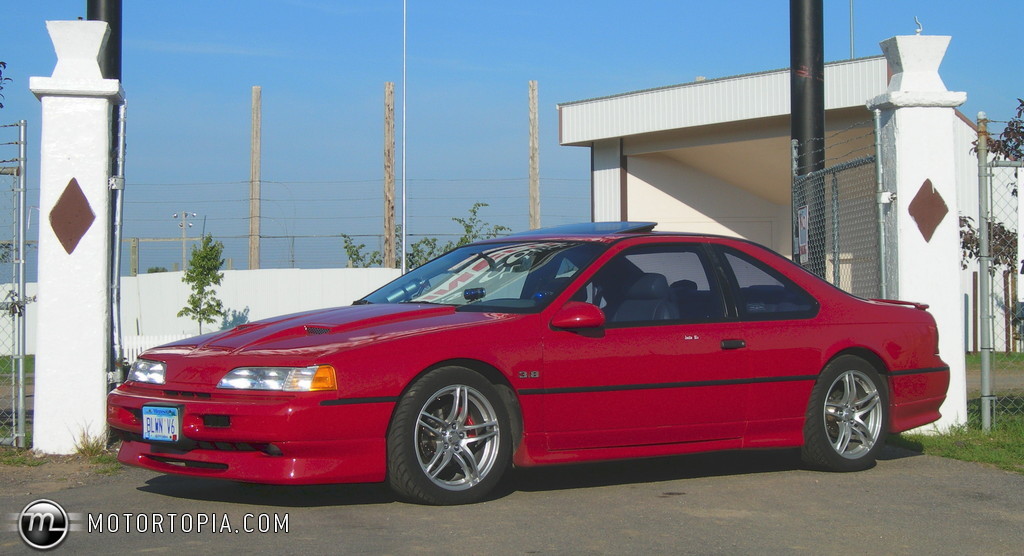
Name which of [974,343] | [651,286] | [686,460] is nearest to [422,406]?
[651,286]

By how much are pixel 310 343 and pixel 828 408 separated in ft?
10.9

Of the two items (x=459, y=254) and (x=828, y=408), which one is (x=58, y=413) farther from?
(x=828, y=408)

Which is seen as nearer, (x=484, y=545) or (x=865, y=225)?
(x=484, y=545)

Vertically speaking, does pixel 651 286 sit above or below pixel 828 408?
above

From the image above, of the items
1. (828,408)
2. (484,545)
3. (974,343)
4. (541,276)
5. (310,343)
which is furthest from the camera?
(974,343)

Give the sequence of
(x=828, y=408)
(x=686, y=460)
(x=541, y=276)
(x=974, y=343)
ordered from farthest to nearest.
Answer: (x=974, y=343), (x=686, y=460), (x=828, y=408), (x=541, y=276)

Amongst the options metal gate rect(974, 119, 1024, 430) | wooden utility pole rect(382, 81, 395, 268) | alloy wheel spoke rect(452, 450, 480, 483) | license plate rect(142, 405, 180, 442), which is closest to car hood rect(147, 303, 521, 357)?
license plate rect(142, 405, 180, 442)

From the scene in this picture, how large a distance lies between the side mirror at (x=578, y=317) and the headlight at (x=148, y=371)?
6.76ft

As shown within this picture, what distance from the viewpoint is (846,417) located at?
7.33 metres

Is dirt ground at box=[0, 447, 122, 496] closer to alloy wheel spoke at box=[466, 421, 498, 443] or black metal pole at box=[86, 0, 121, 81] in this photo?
alloy wheel spoke at box=[466, 421, 498, 443]

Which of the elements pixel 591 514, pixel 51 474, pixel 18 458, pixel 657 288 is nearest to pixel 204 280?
pixel 18 458

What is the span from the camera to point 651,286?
6820 millimetres

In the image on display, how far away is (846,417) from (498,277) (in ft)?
7.79

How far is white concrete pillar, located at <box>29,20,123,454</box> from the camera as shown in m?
8.02
